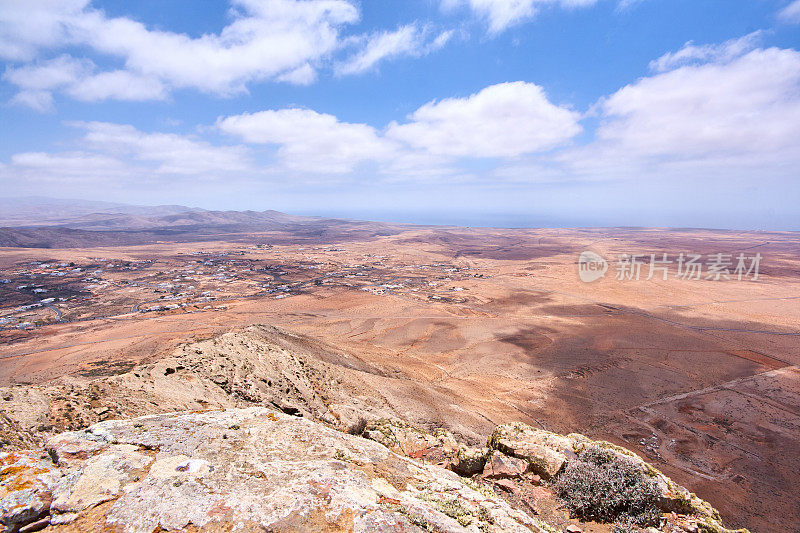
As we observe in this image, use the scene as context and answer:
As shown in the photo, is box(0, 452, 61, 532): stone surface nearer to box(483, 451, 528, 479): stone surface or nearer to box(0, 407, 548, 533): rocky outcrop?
box(0, 407, 548, 533): rocky outcrop

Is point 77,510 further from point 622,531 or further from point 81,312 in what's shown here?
point 81,312

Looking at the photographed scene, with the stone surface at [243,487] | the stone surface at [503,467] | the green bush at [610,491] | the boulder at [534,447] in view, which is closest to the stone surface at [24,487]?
the stone surface at [243,487]

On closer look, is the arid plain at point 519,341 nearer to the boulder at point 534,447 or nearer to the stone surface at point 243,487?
the boulder at point 534,447

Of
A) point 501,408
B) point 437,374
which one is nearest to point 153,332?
point 437,374

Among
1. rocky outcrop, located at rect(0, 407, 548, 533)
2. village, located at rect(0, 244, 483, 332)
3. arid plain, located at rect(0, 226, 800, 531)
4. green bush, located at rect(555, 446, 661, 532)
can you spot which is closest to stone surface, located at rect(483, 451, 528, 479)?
green bush, located at rect(555, 446, 661, 532)

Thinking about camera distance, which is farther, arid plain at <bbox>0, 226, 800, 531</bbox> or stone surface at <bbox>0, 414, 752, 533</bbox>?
arid plain at <bbox>0, 226, 800, 531</bbox>

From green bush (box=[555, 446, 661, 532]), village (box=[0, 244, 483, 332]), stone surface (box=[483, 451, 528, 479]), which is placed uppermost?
green bush (box=[555, 446, 661, 532])

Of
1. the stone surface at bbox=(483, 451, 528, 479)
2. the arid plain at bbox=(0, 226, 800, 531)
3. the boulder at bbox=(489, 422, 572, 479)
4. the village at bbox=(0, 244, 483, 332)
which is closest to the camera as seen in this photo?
the stone surface at bbox=(483, 451, 528, 479)

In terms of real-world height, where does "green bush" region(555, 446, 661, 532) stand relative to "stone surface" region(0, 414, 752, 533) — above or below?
below
